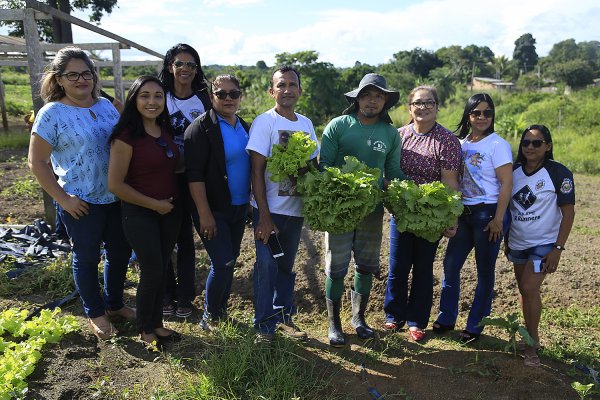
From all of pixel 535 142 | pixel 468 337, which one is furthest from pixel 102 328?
pixel 535 142

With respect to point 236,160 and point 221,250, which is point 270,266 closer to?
point 221,250

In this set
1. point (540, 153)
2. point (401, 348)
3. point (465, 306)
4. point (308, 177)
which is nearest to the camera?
point (308, 177)

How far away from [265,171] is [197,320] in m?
1.57

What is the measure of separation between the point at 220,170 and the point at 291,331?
144 centimetres

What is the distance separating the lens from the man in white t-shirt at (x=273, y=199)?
327 centimetres

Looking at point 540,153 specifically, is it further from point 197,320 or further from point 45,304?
point 45,304

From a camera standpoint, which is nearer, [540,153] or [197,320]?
[540,153]

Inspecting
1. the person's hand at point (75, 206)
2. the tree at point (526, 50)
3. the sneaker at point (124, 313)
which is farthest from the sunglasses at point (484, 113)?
the tree at point (526, 50)

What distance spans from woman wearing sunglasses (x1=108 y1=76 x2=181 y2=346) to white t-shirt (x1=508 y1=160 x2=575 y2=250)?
8.27ft

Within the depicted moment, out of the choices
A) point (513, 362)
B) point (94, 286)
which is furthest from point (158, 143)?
point (513, 362)

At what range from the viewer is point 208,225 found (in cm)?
329

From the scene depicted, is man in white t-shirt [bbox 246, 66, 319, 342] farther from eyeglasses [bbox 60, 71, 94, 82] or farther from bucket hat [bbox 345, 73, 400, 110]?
eyeglasses [bbox 60, 71, 94, 82]

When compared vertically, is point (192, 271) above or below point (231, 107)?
below

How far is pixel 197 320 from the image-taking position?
4.11 m
